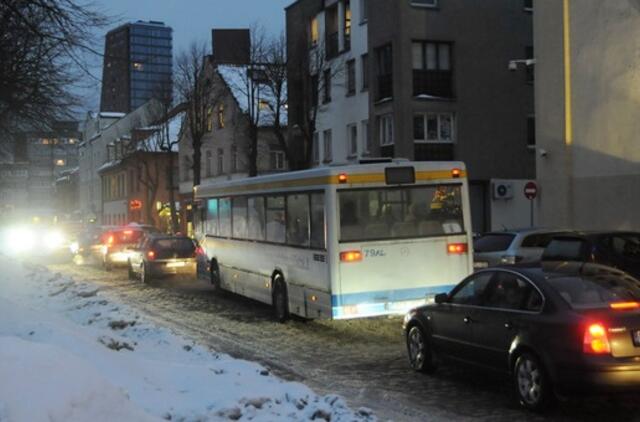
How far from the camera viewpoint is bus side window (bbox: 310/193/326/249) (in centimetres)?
1262

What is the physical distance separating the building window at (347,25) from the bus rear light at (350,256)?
2749 centimetres

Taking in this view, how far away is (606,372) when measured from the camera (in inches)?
280

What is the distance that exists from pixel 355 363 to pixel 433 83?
2593 centimetres

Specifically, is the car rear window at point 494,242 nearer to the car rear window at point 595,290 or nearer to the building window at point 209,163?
the car rear window at point 595,290

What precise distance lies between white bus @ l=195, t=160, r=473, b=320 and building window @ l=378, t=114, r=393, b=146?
2151 cm

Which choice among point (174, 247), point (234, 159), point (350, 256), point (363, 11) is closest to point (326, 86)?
point (363, 11)

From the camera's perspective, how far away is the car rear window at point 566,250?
13086mm

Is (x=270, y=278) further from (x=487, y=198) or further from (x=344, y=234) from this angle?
(x=487, y=198)

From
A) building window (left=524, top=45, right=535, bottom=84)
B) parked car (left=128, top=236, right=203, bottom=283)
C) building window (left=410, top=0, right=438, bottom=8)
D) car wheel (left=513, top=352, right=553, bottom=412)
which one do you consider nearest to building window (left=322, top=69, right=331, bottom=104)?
building window (left=410, top=0, right=438, bottom=8)

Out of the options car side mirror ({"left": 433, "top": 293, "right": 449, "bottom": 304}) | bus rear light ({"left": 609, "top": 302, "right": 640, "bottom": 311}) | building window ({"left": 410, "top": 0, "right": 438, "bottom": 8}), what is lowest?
car side mirror ({"left": 433, "top": 293, "right": 449, "bottom": 304})

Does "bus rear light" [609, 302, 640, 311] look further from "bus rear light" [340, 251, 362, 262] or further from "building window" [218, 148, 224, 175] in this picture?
"building window" [218, 148, 224, 175]

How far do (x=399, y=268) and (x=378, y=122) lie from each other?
23863 mm

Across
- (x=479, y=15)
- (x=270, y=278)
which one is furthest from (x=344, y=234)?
(x=479, y=15)

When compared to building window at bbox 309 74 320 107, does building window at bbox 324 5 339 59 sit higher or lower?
higher
